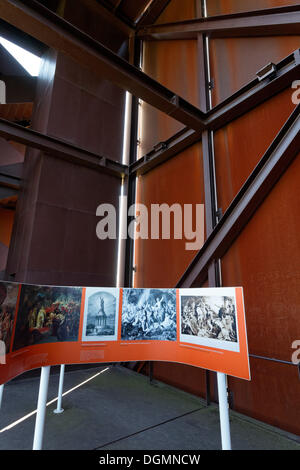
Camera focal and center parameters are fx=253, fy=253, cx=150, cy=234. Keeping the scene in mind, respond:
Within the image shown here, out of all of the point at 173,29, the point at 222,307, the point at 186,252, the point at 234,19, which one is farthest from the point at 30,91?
the point at 222,307

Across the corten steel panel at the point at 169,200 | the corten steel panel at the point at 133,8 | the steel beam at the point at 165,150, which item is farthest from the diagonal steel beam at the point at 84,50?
the corten steel panel at the point at 133,8

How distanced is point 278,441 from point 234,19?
9.49m

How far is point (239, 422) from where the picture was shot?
15.5 ft

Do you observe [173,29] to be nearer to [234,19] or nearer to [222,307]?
[234,19]

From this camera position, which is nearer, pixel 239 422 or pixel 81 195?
pixel 239 422

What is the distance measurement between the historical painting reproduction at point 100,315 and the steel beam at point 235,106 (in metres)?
5.45

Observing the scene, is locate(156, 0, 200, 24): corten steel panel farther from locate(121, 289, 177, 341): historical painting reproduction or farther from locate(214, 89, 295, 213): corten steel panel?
locate(121, 289, 177, 341): historical painting reproduction

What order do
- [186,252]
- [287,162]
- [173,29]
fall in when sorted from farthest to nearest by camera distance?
[173,29], [186,252], [287,162]

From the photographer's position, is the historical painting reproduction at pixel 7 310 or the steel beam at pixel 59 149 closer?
the historical painting reproduction at pixel 7 310

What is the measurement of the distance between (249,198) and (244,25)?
4.65m

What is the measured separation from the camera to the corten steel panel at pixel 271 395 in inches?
174

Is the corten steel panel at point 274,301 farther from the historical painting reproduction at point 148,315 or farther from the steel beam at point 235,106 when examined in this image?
the historical painting reproduction at point 148,315

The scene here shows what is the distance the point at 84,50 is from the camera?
194 inches

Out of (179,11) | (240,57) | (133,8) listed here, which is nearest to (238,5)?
(240,57)
